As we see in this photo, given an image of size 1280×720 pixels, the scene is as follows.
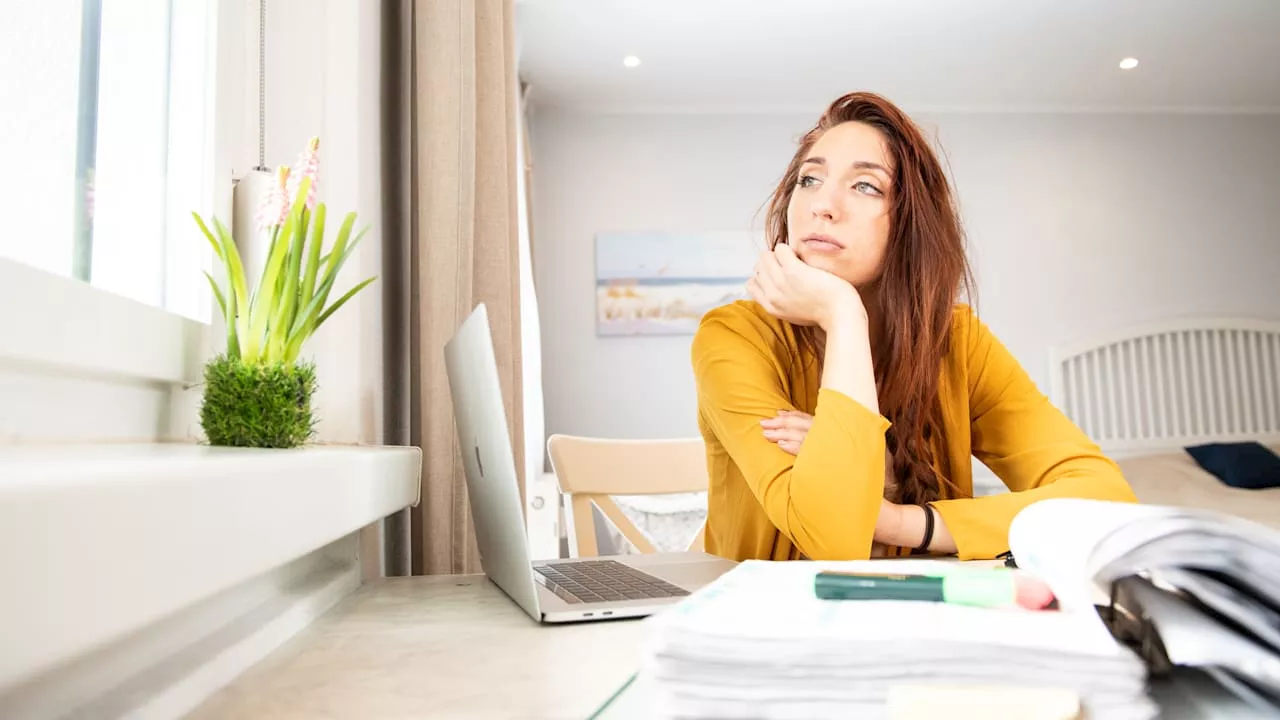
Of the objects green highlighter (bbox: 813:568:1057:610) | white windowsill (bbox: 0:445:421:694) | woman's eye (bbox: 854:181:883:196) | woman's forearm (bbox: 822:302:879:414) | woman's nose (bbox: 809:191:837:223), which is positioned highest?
woman's eye (bbox: 854:181:883:196)

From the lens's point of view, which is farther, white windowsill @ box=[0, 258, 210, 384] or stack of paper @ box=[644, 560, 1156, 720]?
white windowsill @ box=[0, 258, 210, 384]

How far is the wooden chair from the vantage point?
5.39ft

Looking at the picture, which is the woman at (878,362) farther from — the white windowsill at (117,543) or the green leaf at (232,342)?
the white windowsill at (117,543)

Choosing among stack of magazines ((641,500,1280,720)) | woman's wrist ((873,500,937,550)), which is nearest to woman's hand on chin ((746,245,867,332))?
woman's wrist ((873,500,937,550))

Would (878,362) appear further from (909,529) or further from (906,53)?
(906,53)

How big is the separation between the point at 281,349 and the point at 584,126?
329 cm

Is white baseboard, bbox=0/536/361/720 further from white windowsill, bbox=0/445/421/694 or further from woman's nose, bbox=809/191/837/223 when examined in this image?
woman's nose, bbox=809/191/837/223

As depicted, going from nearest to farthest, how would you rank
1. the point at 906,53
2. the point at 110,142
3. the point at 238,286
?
1. the point at 110,142
2. the point at 238,286
3. the point at 906,53

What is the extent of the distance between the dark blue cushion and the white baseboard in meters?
3.56

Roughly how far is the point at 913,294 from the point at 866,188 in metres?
0.17

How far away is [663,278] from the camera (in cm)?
397

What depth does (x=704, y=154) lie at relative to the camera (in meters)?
4.06

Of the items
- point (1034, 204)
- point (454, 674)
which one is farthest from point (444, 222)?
point (1034, 204)

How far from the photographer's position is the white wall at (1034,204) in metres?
3.98
